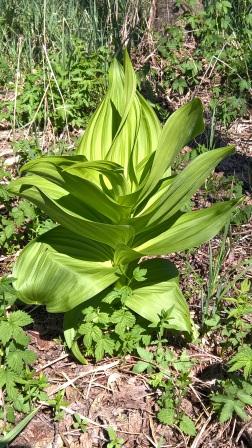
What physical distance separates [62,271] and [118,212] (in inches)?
12.0

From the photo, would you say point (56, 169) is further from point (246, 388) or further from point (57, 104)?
point (57, 104)

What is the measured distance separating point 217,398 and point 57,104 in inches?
94.5

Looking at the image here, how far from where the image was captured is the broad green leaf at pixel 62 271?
210cm

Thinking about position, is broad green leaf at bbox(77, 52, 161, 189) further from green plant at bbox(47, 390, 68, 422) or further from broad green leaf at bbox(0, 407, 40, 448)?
broad green leaf at bbox(0, 407, 40, 448)

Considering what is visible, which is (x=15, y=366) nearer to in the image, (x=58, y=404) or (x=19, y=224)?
(x=58, y=404)

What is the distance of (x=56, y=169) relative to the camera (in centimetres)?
204

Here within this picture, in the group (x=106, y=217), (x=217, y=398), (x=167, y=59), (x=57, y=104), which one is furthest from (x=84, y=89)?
(x=217, y=398)

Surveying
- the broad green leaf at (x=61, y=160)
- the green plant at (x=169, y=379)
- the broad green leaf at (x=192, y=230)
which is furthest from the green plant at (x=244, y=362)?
the broad green leaf at (x=61, y=160)

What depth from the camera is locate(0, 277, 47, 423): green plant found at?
2014 millimetres

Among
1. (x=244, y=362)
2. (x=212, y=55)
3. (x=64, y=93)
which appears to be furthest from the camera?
(x=212, y=55)

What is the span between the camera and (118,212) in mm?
2148

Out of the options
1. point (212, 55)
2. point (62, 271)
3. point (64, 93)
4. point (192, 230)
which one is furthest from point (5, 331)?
point (212, 55)

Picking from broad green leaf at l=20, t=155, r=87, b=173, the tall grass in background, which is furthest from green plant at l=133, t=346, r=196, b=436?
the tall grass in background

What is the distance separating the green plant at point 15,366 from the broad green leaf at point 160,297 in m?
0.42
